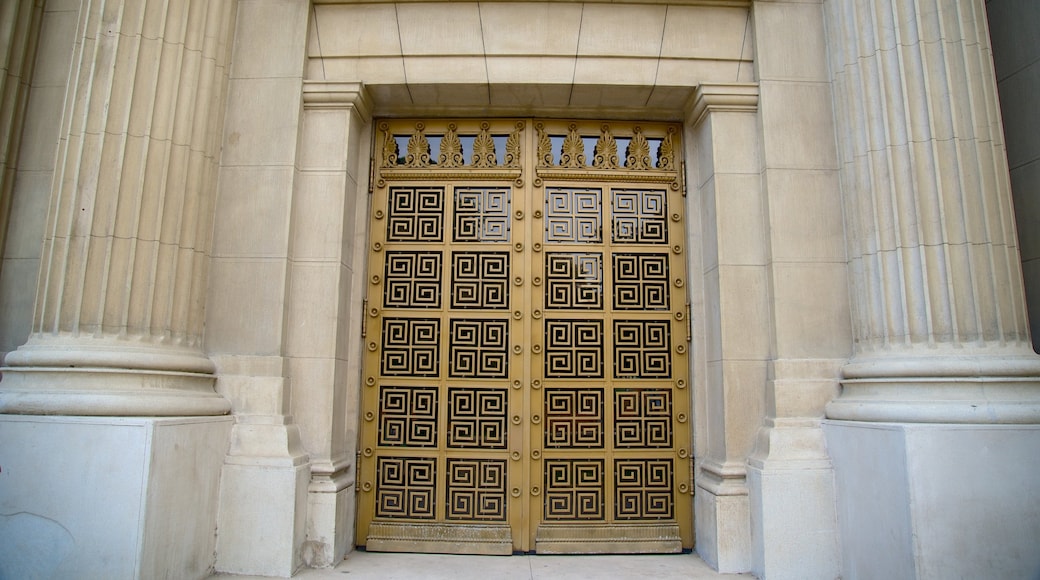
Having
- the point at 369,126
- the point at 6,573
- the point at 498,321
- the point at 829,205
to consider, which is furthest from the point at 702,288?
the point at 6,573

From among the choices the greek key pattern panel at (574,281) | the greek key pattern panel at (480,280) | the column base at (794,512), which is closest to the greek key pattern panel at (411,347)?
the greek key pattern panel at (480,280)

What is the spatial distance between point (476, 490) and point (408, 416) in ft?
2.77

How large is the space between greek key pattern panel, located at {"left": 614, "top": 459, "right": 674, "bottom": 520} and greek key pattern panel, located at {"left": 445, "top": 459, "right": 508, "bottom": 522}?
0.97 m

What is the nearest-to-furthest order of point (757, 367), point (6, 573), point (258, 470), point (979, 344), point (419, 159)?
point (6, 573), point (979, 344), point (258, 470), point (757, 367), point (419, 159)

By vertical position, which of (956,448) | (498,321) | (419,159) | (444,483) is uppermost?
(419,159)

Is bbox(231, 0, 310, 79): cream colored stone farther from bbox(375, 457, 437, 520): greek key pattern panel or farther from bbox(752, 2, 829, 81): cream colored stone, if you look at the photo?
bbox(752, 2, 829, 81): cream colored stone

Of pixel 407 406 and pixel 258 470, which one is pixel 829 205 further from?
pixel 258 470

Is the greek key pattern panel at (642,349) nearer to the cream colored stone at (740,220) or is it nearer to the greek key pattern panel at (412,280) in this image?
the cream colored stone at (740,220)

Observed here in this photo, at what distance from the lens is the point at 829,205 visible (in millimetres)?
4777

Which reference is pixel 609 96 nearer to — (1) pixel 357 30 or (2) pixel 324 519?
(1) pixel 357 30

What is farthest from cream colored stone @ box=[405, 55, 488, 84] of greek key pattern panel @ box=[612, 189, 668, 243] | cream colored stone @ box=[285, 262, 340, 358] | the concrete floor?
the concrete floor

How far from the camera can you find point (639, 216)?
17.6 feet

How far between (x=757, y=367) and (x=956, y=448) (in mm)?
1369

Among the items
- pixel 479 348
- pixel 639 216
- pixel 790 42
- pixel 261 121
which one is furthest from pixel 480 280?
pixel 790 42
